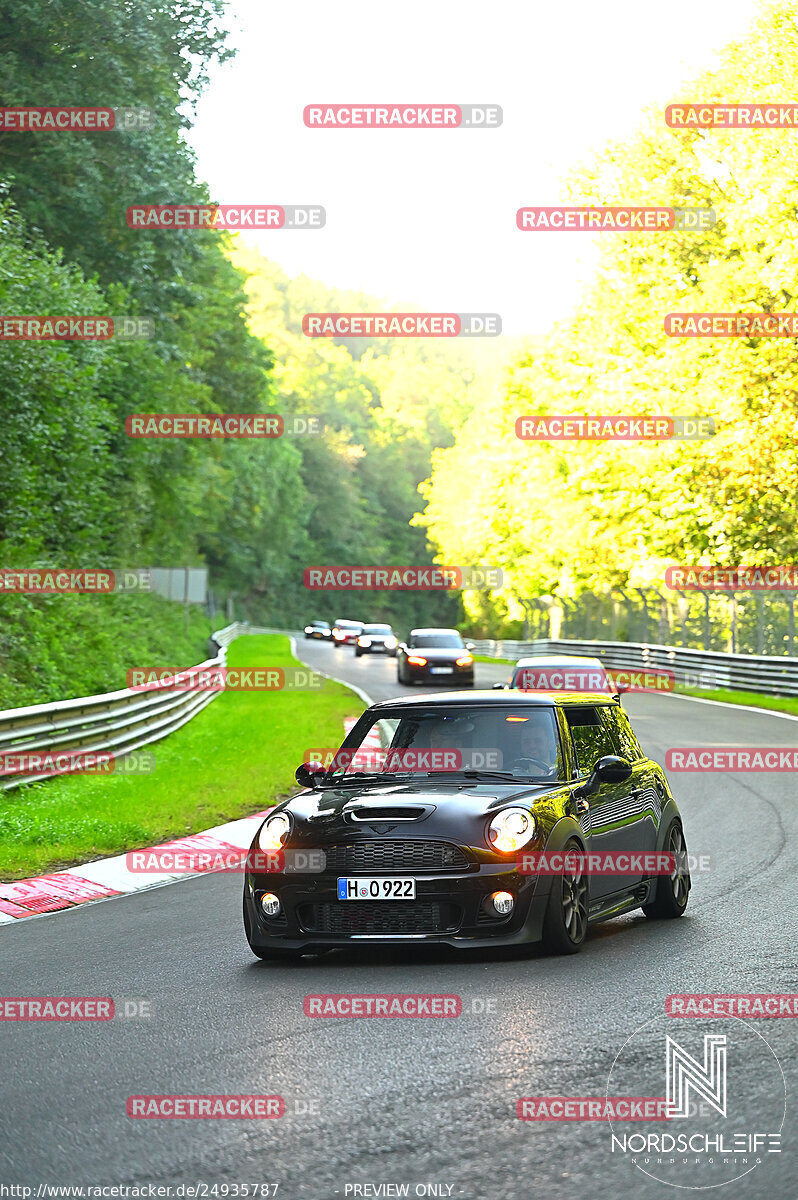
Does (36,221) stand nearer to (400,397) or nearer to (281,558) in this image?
(281,558)

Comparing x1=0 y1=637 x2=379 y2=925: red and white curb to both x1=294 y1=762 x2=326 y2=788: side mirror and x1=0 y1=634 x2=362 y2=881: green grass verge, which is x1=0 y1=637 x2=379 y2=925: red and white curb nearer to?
x1=0 y1=634 x2=362 y2=881: green grass verge

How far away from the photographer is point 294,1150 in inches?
201

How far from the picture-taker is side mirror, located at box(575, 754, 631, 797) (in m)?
9.24

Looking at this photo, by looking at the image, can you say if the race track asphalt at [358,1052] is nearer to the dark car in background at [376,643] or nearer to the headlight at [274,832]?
the headlight at [274,832]

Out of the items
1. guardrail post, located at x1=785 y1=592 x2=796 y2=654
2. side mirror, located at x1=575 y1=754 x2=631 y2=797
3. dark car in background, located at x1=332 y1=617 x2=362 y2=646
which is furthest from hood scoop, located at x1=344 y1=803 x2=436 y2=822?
dark car in background, located at x1=332 y1=617 x2=362 y2=646

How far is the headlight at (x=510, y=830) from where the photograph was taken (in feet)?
27.5

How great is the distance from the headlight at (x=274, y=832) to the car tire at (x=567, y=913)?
1.54 meters

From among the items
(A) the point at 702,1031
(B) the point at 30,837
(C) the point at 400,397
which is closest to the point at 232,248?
(B) the point at 30,837

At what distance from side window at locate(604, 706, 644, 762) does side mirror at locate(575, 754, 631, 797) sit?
0.99 meters

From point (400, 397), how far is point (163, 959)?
159518 millimetres

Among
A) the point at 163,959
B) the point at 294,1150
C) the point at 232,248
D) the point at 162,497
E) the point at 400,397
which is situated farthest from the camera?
the point at 400,397

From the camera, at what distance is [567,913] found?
28.3 feet

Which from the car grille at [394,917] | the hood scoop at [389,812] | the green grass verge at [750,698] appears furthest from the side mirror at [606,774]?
the green grass verge at [750,698]

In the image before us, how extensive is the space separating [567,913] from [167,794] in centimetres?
934
